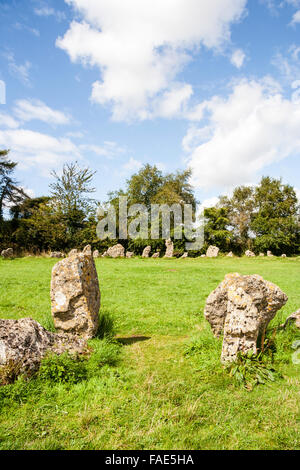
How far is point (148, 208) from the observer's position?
53.6 m

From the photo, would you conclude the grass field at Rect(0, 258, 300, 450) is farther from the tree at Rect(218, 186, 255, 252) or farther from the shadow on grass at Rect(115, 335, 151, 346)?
the tree at Rect(218, 186, 255, 252)

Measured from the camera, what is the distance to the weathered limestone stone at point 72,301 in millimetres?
6664

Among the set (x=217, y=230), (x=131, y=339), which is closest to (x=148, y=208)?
(x=217, y=230)

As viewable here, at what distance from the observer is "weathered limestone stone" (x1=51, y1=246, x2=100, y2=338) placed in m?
6.66

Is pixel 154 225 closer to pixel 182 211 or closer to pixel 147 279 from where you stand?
pixel 182 211

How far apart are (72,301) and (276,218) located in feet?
160

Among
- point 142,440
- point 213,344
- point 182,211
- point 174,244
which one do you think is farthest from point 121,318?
point 182,211

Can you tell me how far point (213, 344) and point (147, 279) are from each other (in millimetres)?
10342

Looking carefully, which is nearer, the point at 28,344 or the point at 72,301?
the point at 28,344

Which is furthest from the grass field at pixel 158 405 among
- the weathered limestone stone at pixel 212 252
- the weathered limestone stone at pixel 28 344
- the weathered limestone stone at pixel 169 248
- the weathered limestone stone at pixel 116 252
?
the weathered limestone stone at pixel 212 252

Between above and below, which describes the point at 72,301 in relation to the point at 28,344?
above

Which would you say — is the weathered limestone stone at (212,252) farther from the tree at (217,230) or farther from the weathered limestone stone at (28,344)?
the weathered limestone stone at (28,344)

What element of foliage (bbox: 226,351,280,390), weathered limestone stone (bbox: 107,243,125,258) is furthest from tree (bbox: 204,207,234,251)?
foliage (bbox: 226,351,280,390)

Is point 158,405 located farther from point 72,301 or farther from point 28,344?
point 72,301
